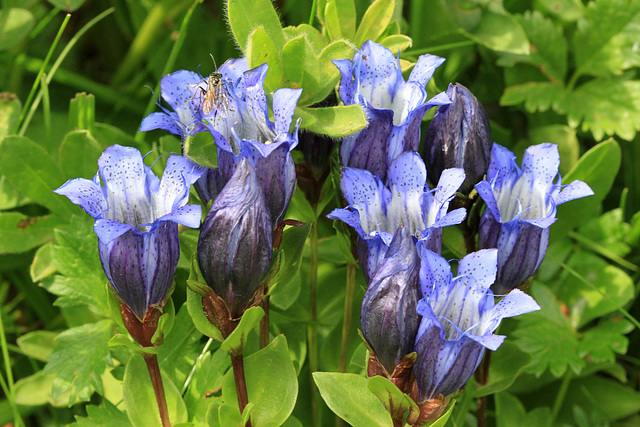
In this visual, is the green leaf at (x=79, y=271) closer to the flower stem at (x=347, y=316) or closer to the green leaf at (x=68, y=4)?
the flower stem at (x=347, y=316)

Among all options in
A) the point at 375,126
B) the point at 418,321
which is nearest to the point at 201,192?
the point at 375,126

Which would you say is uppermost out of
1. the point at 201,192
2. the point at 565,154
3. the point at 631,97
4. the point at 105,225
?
the point at 105,225

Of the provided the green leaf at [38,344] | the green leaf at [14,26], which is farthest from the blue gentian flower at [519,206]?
the green leaf at [14,26]

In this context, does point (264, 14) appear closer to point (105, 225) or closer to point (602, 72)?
point (105, 225)

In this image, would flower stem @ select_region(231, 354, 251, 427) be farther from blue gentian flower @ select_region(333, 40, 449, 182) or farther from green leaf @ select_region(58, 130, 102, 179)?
green leaf @ select_region(58, 130, 102, 179)

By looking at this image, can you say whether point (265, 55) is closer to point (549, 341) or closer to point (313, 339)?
point (313, 339)

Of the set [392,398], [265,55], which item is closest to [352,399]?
[392,398]

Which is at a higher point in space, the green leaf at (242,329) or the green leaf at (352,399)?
the green leaf at (242,329)
